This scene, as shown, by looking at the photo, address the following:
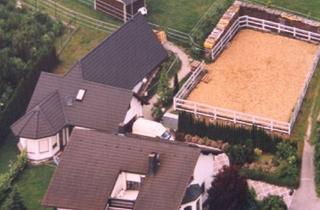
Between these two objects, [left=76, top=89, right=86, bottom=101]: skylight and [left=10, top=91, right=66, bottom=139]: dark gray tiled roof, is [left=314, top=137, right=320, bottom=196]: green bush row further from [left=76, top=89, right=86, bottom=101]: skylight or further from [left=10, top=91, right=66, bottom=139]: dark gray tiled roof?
[left=10, top=91, right=66, bottom=139]: dark gray tiled roof

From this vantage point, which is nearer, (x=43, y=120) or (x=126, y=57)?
(x=43, y=120)

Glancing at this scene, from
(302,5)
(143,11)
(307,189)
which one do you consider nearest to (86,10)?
(143,11)

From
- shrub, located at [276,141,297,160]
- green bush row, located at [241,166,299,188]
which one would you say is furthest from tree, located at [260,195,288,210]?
shrub, located at [276,141,297,160]

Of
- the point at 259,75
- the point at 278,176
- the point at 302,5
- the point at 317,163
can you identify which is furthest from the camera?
the point at 302,5

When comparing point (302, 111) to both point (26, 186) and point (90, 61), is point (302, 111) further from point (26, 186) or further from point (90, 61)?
point (26, 186)

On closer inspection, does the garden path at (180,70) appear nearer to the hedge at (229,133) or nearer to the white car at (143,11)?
the hedge at (229,133)

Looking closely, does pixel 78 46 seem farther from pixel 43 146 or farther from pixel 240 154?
pixel 240 154
